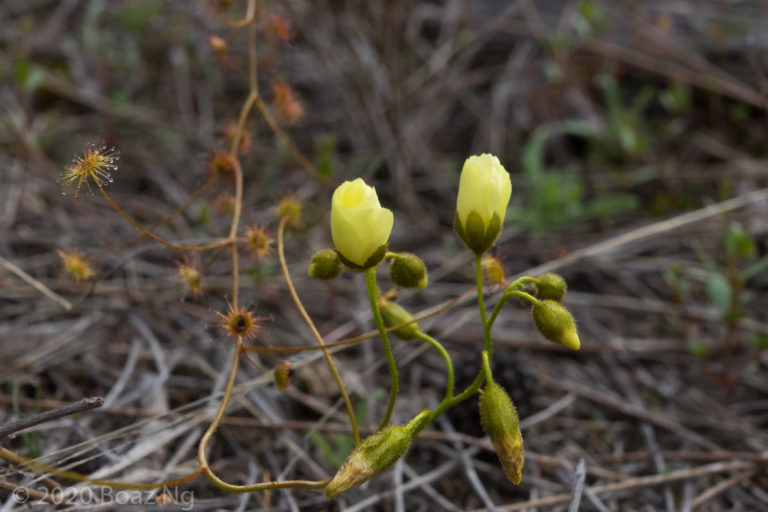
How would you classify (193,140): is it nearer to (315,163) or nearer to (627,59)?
(315,163)

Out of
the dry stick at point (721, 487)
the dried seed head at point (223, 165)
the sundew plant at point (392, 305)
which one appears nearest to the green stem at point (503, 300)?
the sundew plant at point (392, 305)

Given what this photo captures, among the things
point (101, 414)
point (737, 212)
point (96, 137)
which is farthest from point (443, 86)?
point (101, 414)

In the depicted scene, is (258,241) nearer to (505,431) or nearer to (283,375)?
(283,375)

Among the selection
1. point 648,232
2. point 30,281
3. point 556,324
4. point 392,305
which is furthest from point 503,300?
point 30,281

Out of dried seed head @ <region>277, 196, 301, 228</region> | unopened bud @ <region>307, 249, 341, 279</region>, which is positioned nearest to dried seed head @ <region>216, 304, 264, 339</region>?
unopened bud @ <region>307, 249, 341, 279</region>

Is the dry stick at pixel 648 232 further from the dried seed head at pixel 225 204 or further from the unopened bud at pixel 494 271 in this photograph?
the dried seed head at pixel 225 204

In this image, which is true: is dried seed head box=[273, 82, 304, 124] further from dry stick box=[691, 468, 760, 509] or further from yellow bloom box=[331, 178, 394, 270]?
dry stick box=[691, 468, 760, 509]
